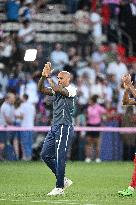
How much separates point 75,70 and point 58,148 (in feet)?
44.2

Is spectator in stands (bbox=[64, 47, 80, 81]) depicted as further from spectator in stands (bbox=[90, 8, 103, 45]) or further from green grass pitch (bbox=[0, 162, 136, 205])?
green grass pitch (bbox=[0, 162, 136, 205])

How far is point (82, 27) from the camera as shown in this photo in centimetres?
3109

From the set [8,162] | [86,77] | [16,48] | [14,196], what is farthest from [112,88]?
[14,196]

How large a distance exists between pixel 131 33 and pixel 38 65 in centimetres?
490

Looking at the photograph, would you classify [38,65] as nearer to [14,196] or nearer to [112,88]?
[112,88]

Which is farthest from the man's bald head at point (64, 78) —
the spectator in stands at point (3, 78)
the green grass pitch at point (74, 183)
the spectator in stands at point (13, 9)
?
the spectator in stands at point (13, 9)

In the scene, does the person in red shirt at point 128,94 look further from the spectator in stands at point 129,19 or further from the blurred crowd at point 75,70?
the spectator in stands at point 129,19

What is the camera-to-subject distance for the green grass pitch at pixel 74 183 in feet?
47.5

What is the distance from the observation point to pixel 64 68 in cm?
2812

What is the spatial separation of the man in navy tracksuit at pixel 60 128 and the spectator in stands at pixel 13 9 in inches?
567

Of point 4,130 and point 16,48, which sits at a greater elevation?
point 16,48

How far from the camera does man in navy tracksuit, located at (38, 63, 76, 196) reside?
1519 centimetres

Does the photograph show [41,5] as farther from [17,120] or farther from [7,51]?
[17,120]

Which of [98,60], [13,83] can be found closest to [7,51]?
[13,83]
